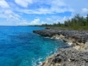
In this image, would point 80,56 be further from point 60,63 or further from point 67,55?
point 60,63

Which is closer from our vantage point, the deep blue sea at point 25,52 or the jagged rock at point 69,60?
the jagged rock at point 69,60

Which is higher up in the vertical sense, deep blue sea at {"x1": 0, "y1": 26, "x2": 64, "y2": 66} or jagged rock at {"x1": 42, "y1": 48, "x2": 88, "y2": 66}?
jagged rock at {"x1": 42, "y1": 48, "x2": 88, "y2": 66}

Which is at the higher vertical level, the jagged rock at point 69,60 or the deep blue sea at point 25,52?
the jagged rock at point 69,60

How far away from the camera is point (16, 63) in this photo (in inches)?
1067

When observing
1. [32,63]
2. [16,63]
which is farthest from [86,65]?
[16,63]

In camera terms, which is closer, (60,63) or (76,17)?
(60,63)

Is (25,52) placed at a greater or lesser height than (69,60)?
lesser

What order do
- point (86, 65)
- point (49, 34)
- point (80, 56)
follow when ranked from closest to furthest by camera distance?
1. point (86, 65)
2. point (80, 56)
3. point (49, 34)

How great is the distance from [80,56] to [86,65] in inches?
97.9

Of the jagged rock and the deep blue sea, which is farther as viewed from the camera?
the deep blue sea

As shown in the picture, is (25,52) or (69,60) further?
(25,52)

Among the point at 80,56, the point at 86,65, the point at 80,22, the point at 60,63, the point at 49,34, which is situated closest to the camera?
the point at 86,65

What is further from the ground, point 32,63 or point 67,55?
point 67,55

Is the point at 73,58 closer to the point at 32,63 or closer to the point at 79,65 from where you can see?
the point at 79,65
